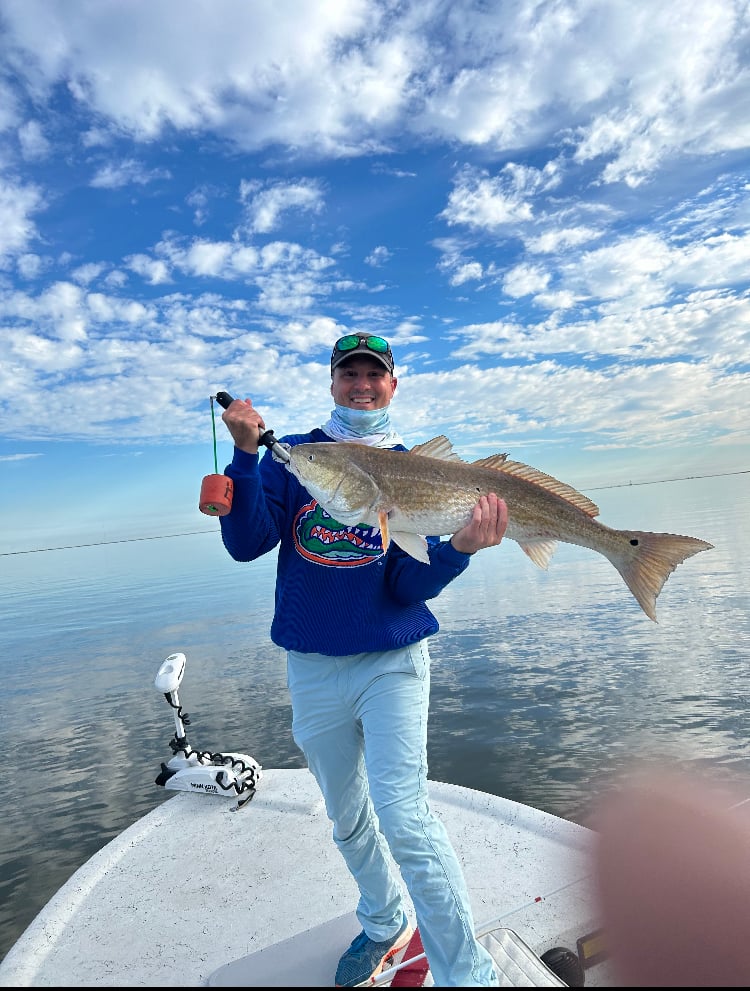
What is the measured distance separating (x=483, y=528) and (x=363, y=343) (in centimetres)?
161

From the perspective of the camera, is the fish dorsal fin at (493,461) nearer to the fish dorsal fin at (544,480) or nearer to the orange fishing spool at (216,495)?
the fish dorsal fin at (544,480)

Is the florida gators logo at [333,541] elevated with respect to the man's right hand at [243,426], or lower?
lower

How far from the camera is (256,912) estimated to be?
4672mm

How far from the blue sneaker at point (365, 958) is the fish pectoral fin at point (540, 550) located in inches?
100

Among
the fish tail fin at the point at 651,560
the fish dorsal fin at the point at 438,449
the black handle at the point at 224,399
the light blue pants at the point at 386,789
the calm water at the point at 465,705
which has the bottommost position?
the calm water at the point at 465,705

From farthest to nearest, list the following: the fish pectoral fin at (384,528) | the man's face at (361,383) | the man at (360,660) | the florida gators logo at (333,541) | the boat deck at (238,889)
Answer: the man's face at (361,383)
the boat deck at (238,889)
the florida gators logo at (333,541)
the fish pectoral fin at (384,528)
the man at (360,660)

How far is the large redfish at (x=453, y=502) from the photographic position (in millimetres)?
3893

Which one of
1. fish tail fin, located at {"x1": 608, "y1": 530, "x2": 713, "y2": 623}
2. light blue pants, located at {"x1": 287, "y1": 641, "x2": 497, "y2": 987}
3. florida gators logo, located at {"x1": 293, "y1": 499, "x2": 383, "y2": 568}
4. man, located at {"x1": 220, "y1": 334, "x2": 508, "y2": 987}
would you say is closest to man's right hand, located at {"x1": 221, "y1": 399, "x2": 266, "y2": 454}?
man, located at {"x1": 220, "y1": 334, "x2": 508, "y2": 987}

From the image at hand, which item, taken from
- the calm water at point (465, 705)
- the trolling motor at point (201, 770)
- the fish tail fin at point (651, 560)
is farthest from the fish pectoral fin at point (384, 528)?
the calm water at point (465, 705)

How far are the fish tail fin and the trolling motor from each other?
459 centimetres

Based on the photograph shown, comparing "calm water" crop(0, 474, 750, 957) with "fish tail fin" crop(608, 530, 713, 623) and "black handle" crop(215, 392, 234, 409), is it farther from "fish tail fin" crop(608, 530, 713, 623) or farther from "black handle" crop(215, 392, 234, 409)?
"black handle" crop(215, 392, 234, 409)

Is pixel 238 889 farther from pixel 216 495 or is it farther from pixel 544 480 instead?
pixel 544 480

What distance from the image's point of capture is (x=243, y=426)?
3695 millimetres

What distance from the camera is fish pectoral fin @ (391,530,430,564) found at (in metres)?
3.73
